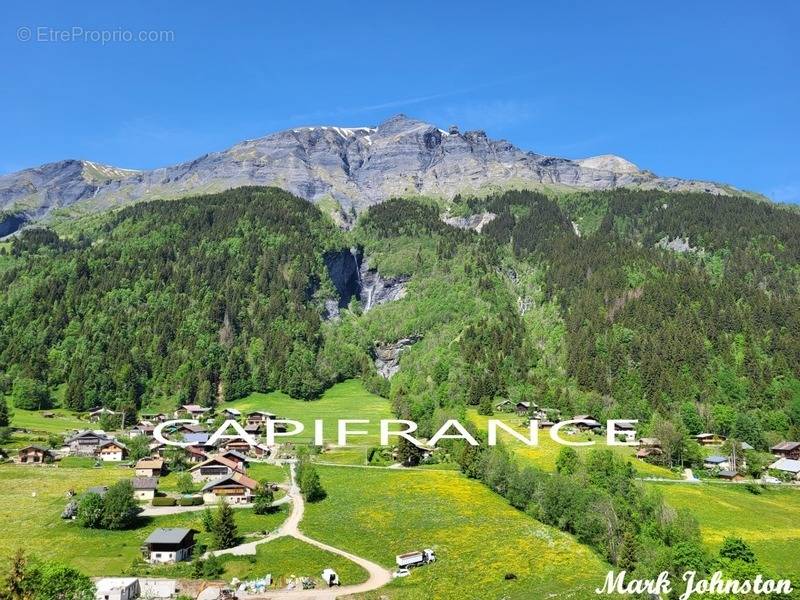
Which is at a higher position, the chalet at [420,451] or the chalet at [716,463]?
the chalet at [420,451]

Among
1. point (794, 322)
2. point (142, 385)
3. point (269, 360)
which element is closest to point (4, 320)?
point (142, 385)

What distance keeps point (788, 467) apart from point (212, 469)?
325 feet

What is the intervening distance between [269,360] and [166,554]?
434 ft

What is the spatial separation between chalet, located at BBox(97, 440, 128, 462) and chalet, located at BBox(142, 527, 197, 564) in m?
55.6

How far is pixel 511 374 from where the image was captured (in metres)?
174

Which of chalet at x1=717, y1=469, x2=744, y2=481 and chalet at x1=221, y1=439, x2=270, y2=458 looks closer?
chalet at x1=717, y1=469, x2=744, y2=481

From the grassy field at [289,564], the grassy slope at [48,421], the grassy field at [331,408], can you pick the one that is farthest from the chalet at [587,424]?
the grassy slope at [48,421]

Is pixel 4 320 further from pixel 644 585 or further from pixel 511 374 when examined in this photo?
pixel 644 585

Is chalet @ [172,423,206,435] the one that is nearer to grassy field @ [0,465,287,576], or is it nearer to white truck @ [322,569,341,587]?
grassy field @ [0,465,287,576]

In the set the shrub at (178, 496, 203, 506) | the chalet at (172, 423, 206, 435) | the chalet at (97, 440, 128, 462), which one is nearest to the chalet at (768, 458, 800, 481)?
the shrub at (178, 496, 203, 506)

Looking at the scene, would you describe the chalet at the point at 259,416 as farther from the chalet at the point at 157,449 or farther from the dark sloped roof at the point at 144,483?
the dark sloped roof at the point at 144,483

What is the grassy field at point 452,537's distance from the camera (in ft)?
190

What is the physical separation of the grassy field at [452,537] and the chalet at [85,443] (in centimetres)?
4989

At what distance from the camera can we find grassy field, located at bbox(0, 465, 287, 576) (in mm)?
63469
